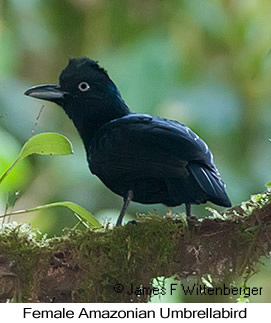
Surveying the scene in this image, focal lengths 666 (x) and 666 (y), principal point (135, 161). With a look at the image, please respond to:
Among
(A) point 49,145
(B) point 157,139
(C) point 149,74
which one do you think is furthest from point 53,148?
(C) point 149,74

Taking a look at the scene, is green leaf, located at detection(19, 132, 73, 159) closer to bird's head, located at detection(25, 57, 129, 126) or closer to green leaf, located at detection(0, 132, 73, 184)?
green leaf, located at detection(0, 132, 73, 184)

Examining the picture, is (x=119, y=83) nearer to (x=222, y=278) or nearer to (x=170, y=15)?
(x=170, y=15)

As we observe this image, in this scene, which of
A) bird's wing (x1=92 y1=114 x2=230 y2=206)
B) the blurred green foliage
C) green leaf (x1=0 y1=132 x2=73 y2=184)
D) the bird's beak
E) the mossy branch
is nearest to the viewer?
the mossy branch

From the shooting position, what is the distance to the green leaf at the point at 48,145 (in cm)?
293

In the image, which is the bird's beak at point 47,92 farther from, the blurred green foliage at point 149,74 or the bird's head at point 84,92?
the blurred green foliage at point 149,74

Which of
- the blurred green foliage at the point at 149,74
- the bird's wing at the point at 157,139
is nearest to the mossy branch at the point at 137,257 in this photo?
the bird's wing at the point at 157,139

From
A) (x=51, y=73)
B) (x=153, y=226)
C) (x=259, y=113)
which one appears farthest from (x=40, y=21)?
(x=153, y=226)

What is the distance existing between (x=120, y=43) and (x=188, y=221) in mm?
3632

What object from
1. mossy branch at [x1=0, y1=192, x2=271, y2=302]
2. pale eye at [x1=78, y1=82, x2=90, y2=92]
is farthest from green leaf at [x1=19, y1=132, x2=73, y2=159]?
pale eye at [x1=78, y1=82, x2=90, y2=92]

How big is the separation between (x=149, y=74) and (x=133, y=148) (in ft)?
8.44

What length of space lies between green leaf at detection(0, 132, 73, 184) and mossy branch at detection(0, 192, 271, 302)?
1.41 feet

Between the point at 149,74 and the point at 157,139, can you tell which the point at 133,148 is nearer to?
the point at 157,139

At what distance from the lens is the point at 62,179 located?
18.0 feet

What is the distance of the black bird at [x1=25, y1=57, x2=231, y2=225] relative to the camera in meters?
2.82
